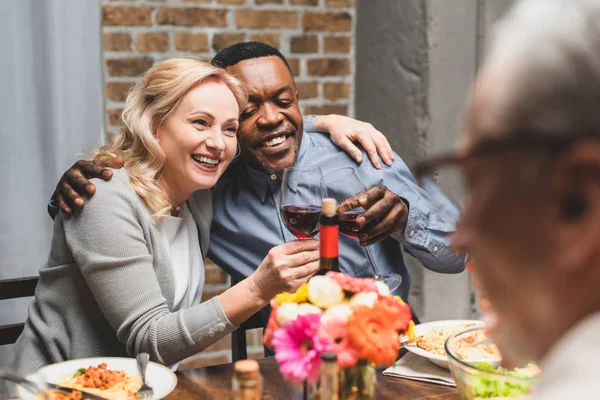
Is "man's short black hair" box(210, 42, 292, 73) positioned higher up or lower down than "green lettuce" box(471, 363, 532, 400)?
higher up

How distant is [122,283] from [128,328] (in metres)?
0.10

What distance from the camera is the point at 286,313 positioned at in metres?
0.97

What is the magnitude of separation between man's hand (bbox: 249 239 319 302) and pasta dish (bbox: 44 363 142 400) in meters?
0.34

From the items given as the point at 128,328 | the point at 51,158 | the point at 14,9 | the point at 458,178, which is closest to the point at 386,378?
the point at 128,328

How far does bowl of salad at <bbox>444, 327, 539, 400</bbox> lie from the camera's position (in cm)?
94

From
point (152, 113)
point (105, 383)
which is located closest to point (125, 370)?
point (105, 383)

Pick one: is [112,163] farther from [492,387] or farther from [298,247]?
[492,387]

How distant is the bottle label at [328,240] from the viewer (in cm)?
102

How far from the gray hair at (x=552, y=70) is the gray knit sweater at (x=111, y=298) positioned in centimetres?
112

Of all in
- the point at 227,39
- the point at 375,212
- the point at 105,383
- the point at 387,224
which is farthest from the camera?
the point at 227,39

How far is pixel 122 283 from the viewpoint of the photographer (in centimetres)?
153

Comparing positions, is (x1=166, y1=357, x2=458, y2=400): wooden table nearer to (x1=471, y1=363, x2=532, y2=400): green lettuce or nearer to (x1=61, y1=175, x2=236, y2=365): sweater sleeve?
(x1=61, y1=175, x2=236, y2=365): sweater sleeve

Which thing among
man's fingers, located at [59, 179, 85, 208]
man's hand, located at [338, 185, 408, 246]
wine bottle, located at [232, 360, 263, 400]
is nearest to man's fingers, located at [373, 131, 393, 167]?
man's hand, located at [338, 185, 408, 246]

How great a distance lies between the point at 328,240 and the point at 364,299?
11 cm
